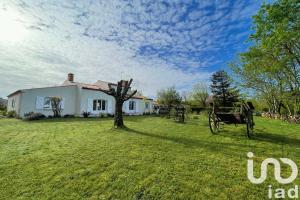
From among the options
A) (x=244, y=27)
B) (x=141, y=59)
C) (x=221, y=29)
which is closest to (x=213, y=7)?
(x=221, y=29)

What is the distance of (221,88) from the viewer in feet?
124

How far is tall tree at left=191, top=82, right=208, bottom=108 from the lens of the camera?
40.5 metres

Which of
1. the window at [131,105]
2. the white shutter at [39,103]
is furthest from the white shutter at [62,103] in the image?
the window at [131,105]

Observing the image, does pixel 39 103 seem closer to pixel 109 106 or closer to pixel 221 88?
pixel 109 106

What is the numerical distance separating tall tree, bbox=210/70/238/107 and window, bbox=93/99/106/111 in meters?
24.8

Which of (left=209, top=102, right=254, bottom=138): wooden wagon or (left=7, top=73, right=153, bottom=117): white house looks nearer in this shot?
(left=209, top=102, right=254, bottom=138): wooden wagon

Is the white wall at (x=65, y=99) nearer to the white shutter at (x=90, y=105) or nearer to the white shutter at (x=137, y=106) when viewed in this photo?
the white shutter at (x=90, y=105)

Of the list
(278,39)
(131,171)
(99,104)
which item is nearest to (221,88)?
(99,104)

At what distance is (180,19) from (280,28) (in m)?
5.72

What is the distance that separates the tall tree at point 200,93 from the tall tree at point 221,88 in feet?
8.98

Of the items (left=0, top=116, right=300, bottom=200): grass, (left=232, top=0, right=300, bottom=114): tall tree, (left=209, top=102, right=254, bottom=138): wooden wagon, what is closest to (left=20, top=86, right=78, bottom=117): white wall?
(left=0, top=116, right=300, bottom=200): grass

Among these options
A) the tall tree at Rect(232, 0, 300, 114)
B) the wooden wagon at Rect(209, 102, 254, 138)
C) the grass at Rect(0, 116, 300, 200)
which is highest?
the tall tree at Rect(232, 0, 300, 114)

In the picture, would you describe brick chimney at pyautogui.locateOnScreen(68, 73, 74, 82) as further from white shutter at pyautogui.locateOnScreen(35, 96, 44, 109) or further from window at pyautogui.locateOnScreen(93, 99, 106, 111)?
white shutter at pyautogui.locateOnScreen(35, 96, 44, 109)

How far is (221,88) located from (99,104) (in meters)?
27.8
